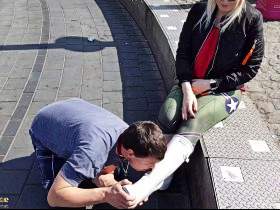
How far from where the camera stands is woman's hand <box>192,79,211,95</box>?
354cm

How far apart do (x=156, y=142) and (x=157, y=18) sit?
11.9 ft

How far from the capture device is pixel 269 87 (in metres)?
4.73

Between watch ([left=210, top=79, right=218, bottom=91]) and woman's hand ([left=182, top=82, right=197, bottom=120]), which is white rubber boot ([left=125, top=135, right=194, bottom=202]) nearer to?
woman's hand ([left=182, top=82, right=197, bottom=120])

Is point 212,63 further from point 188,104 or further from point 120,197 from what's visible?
point 120,197

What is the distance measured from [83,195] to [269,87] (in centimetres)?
283

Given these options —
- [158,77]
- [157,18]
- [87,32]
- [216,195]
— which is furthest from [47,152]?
[87,32]

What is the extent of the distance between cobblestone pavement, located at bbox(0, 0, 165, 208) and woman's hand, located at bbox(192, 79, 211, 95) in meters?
0.96

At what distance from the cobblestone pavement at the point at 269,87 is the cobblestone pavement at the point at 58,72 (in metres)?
1.05

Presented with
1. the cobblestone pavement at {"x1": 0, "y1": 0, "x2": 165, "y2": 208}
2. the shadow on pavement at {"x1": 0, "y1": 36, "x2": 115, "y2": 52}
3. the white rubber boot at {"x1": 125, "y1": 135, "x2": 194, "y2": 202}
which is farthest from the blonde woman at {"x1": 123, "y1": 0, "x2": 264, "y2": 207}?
the shadow on pavement at {"x1": 0, "y1": 36, "x2": 115, "y2": 52}

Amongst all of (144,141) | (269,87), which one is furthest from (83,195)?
(269,87)

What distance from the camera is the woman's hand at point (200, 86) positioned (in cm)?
354

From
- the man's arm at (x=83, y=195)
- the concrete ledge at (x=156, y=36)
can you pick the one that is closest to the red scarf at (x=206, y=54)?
the concrete ledge at (x=156, y=36)

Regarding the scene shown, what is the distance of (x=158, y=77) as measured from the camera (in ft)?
17.7

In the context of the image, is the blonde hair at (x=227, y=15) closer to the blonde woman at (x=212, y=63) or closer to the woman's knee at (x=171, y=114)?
the blonde woman at (x=212, y=63)
